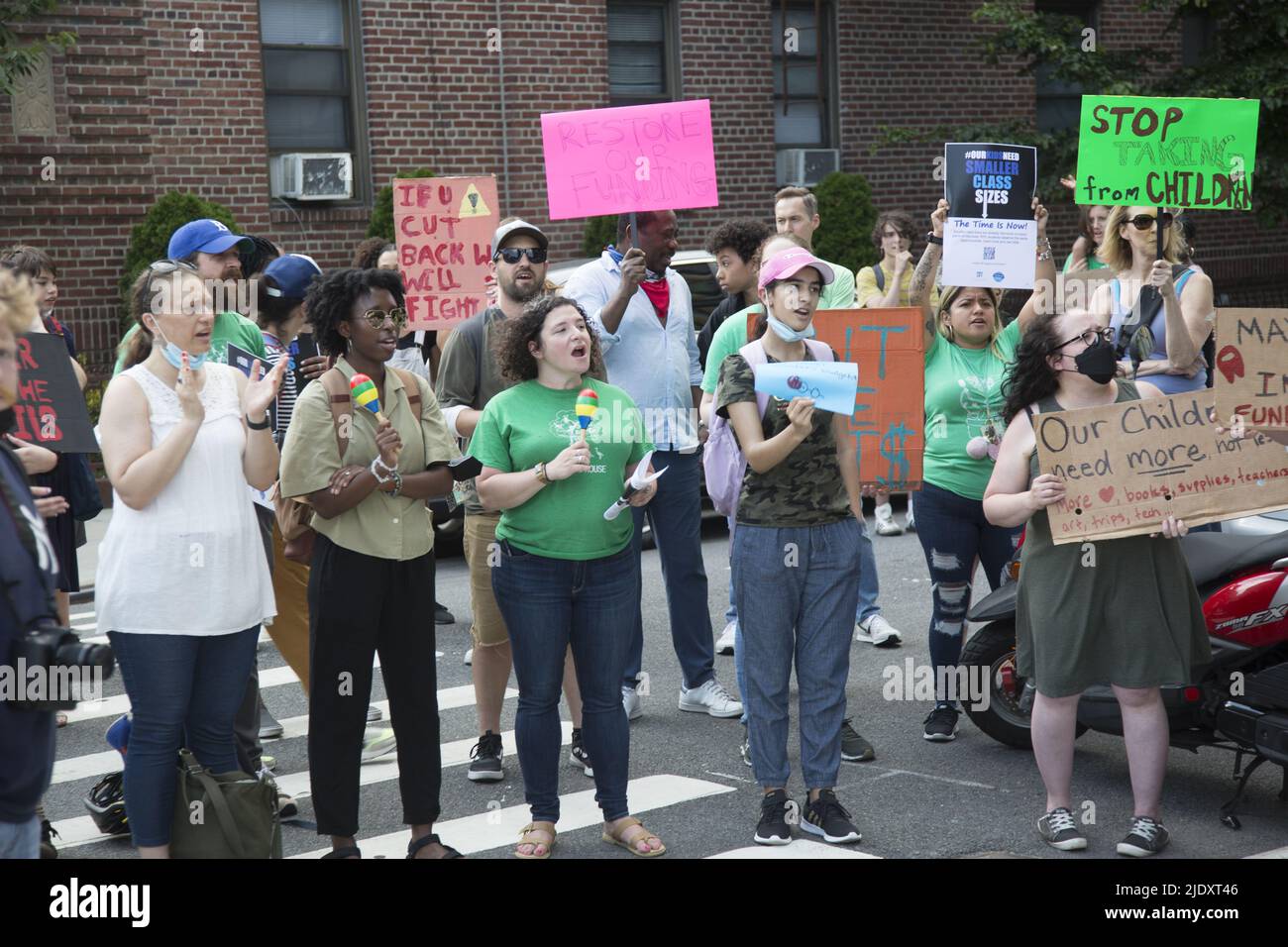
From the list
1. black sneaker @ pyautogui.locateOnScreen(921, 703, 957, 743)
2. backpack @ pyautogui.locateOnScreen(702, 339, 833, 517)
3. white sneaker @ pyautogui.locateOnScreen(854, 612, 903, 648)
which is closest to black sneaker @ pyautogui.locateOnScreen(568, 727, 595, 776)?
backpack @ pyautogui.locateOnScreen(702, 339, 833, 517)

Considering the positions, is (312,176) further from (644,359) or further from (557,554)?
(557,554)

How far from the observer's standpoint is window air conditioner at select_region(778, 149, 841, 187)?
56.2 ft

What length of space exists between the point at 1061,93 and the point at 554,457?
15805mm

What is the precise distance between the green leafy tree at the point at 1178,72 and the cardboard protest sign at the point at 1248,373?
962cm

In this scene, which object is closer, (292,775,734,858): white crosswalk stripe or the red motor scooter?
the red motor scooter

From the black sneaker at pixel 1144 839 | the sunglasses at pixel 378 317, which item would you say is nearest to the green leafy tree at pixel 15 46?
the sunglasses at pixel 378 317

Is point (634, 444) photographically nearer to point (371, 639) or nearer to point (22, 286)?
point (371, 639)

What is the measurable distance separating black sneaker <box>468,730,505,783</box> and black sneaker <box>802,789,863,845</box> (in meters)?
1.44

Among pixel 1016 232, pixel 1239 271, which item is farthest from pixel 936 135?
pixel 1016 232

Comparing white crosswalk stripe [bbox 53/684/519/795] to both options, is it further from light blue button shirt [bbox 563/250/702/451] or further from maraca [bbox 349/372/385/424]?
maraca [bbox 349/372/385/424]

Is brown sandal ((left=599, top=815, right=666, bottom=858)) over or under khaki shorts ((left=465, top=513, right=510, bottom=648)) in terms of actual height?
under

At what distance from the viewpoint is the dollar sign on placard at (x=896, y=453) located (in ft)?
20.5

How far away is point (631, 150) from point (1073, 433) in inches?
112

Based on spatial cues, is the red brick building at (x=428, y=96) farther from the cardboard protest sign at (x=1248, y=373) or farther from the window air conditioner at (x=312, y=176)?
the cardboard protest sign at (x=1248, y=373)
